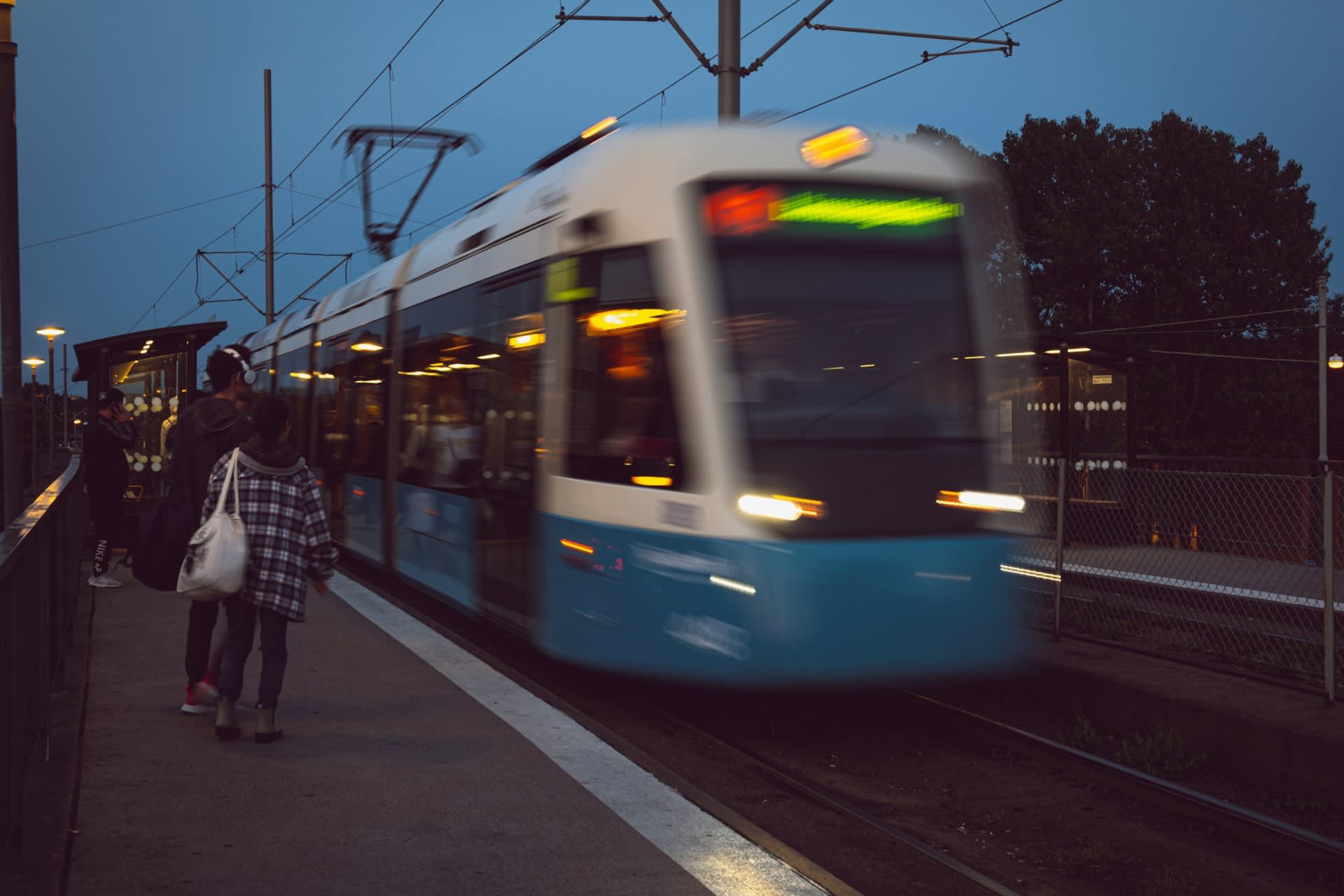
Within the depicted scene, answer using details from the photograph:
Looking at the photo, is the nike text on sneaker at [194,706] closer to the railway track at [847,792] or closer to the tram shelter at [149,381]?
the railway track at [847,792]

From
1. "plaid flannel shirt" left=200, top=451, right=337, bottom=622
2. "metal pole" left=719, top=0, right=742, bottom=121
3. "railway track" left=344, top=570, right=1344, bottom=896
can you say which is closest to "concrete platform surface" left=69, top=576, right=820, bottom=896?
"railway track" left=344, top=570, right=1344, bottom=896

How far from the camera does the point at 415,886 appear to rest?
4.39 metres

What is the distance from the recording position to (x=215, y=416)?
6582 mm

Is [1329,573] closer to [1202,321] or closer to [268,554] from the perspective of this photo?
[268,554]

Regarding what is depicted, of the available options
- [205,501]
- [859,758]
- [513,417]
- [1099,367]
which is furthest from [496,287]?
[1099,367]

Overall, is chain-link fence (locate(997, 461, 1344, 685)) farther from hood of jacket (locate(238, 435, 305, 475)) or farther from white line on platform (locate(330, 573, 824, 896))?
hood of jacket (locate(238, 435, 305, 475))

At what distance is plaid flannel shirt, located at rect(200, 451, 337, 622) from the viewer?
6.16 meters

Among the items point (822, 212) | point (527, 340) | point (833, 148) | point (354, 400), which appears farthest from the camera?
point (354, 400)

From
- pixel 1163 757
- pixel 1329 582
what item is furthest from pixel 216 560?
pixel 1329 582

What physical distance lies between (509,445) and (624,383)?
1489mm

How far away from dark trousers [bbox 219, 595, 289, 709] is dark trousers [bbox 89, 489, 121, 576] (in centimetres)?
520

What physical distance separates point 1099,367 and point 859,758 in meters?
13.0

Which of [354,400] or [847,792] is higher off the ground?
[354,400]

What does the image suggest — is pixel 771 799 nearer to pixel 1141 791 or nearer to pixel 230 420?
pixel 1141 791
